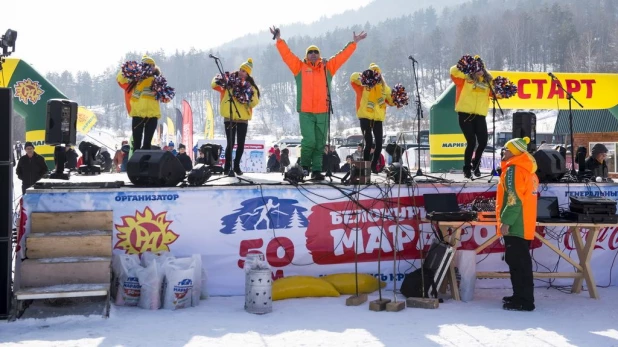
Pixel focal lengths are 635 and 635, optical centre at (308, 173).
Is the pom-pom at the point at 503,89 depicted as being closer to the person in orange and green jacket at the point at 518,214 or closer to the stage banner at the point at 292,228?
the stage banner at the point at 292,228

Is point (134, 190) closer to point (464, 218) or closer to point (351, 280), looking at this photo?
point (351, 280)

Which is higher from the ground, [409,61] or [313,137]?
[409,61]

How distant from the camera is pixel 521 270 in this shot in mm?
6039

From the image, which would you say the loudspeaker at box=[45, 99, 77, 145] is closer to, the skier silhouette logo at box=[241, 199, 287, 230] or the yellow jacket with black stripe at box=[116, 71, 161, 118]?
the yellow jacket with black stripe at box=[116, 71, 161, 118]

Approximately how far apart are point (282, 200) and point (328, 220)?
561 mm

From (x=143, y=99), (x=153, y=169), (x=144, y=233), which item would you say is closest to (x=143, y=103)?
(x=143, y=99)

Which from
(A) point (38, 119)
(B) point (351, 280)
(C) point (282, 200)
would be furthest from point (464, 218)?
(A) point (38, 119)

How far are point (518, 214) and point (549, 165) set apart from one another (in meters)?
1.56

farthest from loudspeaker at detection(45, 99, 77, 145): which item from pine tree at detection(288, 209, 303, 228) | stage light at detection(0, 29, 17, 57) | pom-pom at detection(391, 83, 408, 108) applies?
pom-pom at detection(391, 83, 408, 108)

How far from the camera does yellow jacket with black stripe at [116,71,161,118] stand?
8109mm

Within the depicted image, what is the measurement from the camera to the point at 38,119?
11.6 metres

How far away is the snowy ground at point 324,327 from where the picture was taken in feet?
16.0

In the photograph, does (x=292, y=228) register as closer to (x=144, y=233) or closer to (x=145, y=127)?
(x=144, y=233)

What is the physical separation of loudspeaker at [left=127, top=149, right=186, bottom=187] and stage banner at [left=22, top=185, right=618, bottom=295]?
0.47 ft
